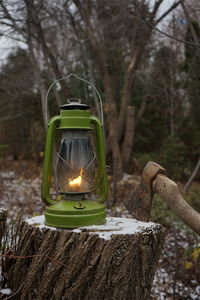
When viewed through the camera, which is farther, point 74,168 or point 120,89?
point 120,89

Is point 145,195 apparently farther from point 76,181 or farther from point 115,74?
point 115,74

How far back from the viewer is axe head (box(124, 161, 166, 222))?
213 cm

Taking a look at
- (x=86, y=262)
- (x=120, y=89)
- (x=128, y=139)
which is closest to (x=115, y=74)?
(x=120, y=89)

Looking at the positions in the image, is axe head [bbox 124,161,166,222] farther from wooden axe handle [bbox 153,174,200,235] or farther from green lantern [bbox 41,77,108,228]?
green lantern [bbox 41,77,108,228]

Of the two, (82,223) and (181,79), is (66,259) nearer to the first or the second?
(82,223)

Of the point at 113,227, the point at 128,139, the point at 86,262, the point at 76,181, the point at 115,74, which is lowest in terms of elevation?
the point at 128,139

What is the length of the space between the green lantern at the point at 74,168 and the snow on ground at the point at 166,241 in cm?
175

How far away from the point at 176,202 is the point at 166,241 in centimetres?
327

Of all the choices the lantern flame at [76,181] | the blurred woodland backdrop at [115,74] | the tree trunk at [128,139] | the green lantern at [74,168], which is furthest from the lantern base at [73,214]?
the tree trunk at [128,139]

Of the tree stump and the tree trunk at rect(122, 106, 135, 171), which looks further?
the tree trunk at rect(122, 106, 135, 171)

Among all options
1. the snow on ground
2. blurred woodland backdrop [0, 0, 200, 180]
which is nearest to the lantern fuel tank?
the snow on ground

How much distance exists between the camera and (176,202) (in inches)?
77.6

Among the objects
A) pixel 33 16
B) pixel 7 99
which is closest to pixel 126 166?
pixel 7 99

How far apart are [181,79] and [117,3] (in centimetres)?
710
